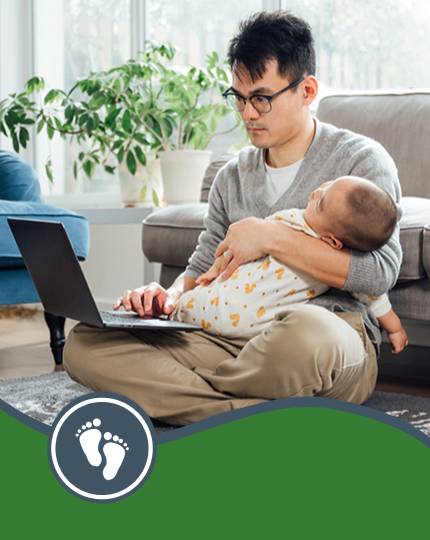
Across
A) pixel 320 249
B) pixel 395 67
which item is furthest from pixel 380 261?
pixel 395 67

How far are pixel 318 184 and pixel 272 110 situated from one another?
165 millimetres

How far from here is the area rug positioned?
196 cm

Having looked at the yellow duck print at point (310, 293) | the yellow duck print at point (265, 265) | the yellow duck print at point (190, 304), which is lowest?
the yellow duck print at point (190, 304)

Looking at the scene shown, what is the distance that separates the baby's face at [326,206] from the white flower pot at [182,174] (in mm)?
1932

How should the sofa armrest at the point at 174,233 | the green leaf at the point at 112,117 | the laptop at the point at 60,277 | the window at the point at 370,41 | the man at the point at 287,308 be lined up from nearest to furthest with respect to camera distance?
the laptop at the point at 60,277, the man at the point at 287,308, the sofa armrest at the point at 174,233, the window at the point at 370,41, the green leaf at the point at 112,117

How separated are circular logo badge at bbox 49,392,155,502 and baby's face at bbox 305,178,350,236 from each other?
2.88ft

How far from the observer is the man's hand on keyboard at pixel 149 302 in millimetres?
1806

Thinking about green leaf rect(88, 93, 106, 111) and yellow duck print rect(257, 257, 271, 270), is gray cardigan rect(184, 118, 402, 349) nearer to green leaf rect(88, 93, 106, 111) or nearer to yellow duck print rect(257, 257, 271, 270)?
yellow duck print rect(257, 257, 271, 270)

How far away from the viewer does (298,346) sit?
1593 millimetres

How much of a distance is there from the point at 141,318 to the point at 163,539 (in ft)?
3.21

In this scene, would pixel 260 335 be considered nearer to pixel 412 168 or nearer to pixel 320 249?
pixel 320 249

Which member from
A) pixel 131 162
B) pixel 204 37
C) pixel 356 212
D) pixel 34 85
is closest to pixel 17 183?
pixel 131 162

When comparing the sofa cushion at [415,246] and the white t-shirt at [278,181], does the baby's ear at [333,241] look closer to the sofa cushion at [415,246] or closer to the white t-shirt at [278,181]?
the white t-shirt at [278,181]

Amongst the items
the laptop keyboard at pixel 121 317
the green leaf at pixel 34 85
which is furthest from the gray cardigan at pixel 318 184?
the green leaf at pixel 34 85
